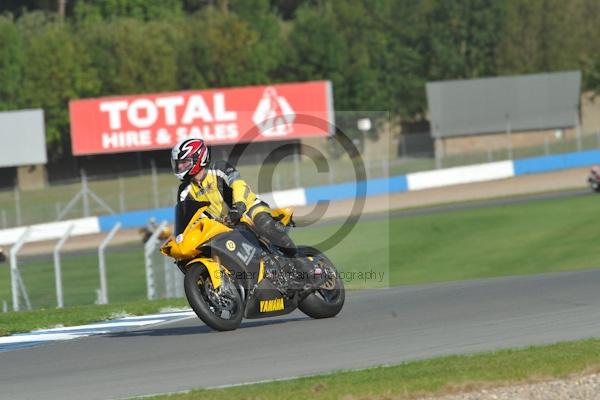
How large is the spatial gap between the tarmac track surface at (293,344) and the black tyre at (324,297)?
131 mm

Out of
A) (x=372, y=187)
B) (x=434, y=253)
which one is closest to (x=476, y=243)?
(x=434, y=253)

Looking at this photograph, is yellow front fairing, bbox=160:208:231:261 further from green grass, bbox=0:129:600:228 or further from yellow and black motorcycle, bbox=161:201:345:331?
green grass, bbox=0:129:600:228

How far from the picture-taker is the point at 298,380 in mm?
8141

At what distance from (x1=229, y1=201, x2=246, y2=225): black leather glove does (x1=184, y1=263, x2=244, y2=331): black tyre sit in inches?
21.2

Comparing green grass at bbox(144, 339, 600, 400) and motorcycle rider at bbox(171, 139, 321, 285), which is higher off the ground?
motorcycle rider at bbox(171, 139, 321, 285)

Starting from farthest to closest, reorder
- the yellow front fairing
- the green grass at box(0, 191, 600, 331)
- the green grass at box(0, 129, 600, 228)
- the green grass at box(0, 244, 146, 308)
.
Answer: the green grass at box(0, 129, 600, 228)
the green grass at box(0, 191, 600, 331)
the green grass at box(0, 244, 146, 308)
the yellow front fairing

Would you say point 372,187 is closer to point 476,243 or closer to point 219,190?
point 476,243

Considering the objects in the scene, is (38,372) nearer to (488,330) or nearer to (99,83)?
(488,330)

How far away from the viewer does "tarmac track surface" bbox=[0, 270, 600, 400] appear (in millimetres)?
8617

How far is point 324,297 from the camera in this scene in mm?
11695

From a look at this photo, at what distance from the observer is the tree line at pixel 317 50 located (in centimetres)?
6031

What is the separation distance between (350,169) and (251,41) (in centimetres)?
2088

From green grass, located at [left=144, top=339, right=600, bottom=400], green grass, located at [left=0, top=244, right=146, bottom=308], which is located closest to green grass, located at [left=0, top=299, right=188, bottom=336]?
green grass, located at [left=0, top=244, right=146, bottom=308]

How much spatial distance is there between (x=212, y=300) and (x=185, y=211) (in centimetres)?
83
